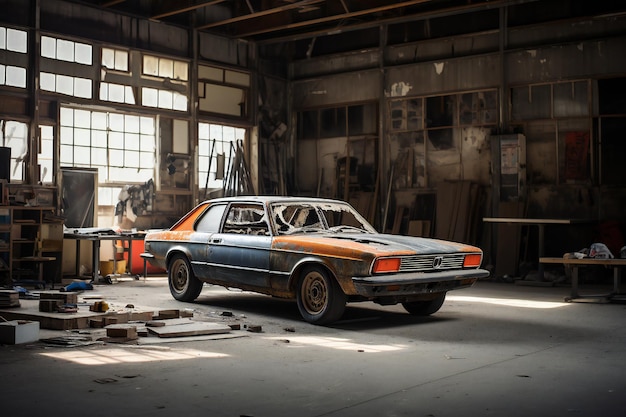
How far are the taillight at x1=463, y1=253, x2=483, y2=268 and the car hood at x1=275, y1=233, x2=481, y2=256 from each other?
7cm

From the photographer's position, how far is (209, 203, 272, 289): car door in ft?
28.9

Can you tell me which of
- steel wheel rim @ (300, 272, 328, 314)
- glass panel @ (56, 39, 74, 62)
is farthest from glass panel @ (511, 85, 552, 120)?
glass panel @ (56, 39, 74, 62)

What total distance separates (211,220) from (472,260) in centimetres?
353

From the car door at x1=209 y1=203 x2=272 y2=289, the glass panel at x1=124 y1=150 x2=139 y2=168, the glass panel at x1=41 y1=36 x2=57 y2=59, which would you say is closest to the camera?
the car door at x1=209 y1=203 x2=272 y2=289

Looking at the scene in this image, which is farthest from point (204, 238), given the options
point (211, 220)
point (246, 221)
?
point (246, 221)

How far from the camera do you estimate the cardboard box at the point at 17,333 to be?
6.72 meters

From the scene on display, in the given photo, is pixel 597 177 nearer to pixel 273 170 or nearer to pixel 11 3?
pixel 273 170

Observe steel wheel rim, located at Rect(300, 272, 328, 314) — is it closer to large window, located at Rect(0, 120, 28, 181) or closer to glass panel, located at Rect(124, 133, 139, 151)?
large window, located at Rect(0, 120, 28, 181)

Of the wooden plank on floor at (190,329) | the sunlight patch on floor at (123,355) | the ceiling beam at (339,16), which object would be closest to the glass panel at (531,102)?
the ceiling beam at (339,16)

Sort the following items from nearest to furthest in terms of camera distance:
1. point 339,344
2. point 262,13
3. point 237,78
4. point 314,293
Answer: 1. point 339,344
2. point 314,293
3. point 262,13
4. point 237,78

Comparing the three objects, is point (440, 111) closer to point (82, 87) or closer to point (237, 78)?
point (237, 78)

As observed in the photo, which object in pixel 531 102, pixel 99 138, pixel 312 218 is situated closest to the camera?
pixel 312 218

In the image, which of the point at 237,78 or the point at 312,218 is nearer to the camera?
the point at 312,218

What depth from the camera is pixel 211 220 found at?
32.6 feet
